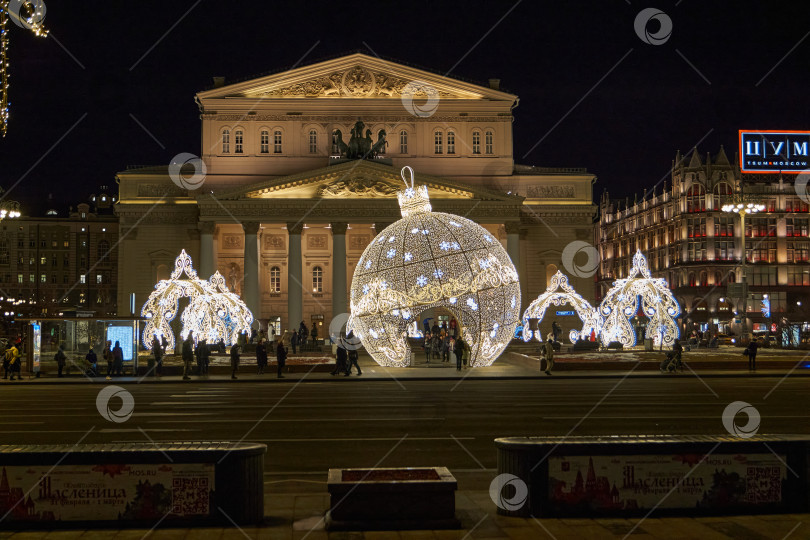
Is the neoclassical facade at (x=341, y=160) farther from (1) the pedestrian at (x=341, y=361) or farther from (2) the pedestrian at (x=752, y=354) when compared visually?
(2) the pedestrian at (x=752, y=354)

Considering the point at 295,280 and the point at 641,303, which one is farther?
the point at 295,280

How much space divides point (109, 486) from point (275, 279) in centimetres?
6263

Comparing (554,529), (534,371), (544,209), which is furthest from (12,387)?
(544,209)

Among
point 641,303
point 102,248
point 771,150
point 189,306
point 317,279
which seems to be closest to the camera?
point 189,306

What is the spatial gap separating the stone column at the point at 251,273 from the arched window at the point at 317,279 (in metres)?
11.5

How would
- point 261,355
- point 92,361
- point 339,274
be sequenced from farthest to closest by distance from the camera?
point 339,274 < point 261,355 < point 92,361

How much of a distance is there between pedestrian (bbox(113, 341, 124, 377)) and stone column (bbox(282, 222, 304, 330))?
22.5 m

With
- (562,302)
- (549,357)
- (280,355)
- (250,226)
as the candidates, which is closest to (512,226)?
(562,302)

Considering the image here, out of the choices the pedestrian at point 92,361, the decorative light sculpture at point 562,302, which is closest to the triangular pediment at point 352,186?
the decorative light sculpture at point 562,302

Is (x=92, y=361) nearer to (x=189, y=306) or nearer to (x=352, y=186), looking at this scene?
(x=189, y=306)

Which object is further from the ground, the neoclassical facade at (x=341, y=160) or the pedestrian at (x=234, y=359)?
the neoclassical facade at (x=341, y=160)

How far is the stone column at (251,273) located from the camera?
5869 cm

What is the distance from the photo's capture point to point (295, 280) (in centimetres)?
5962

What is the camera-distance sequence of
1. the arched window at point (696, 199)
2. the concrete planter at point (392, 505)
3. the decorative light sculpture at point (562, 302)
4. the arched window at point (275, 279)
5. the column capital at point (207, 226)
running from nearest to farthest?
1. the concrete planter at point (392, 505)
2. the decorative light sculpture at point (562, 302)
3. the column capital at point (207, 226)
4. the arched window at point (275, 279)
5. the arched window at point (696, 199)
